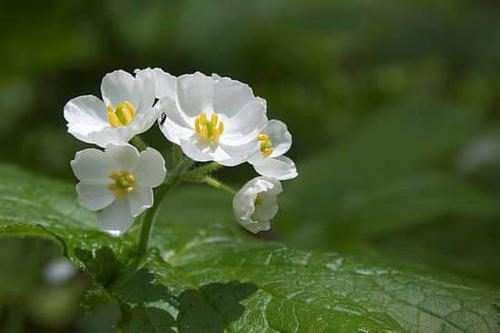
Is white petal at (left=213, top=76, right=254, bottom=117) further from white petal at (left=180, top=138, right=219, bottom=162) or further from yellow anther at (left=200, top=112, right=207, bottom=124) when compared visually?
white petal at (left=180, top=138, right=219, bottom=162)

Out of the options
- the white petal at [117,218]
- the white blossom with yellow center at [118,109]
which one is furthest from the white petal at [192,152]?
the white petal at [117,218]

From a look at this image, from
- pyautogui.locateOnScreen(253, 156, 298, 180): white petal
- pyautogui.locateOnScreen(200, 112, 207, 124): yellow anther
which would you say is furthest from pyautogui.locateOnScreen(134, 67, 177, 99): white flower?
pyautogui.locateOnScreen(253, 156, 298, 180): white petal

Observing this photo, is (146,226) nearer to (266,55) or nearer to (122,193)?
(122,193)

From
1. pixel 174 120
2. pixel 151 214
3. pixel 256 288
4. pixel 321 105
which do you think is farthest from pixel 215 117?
pixel 321 105

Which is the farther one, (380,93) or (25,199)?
(380,93)

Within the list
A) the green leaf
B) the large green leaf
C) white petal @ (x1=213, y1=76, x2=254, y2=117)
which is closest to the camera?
the large green leaf

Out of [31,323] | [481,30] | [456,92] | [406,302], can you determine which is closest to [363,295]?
[406,302]
